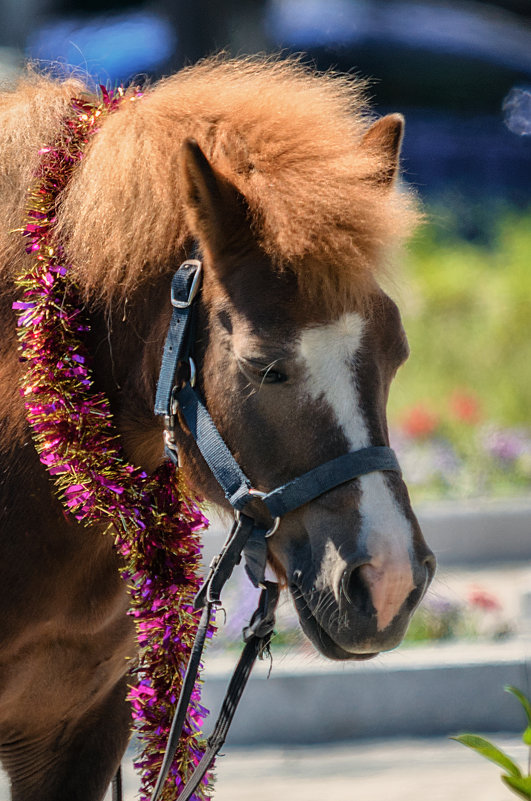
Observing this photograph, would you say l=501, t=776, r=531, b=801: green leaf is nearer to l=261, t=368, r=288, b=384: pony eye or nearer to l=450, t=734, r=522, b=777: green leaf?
l=450, t=734, r=522, b=777: green leaf

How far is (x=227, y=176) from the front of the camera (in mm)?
1887

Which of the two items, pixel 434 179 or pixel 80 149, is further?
pixel 434 179

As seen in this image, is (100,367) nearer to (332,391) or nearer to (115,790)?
(332,391)

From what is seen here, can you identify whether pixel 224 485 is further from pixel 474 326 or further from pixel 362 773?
pixel 474 326

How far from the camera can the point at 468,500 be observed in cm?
682

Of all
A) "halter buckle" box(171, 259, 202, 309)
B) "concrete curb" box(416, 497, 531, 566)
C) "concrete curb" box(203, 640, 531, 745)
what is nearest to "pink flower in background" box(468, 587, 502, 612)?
"concrete curb" box(203, 640, 531, 745)

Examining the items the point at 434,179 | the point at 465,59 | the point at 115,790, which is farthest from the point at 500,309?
the point at 115,790

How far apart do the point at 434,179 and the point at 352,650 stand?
36.2 ft

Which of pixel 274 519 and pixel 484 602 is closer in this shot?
pixel 274 519

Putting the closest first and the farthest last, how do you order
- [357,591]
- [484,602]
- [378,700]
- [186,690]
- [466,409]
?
[357,591] < [186,690] < [378,700] < [484,602] < [466,409]

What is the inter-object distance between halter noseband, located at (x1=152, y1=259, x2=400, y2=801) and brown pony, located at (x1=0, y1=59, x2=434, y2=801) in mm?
24

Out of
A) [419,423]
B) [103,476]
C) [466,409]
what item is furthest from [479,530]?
[103,476]

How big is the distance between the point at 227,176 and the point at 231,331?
0.31 metres

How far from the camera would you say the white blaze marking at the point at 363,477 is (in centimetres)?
166
